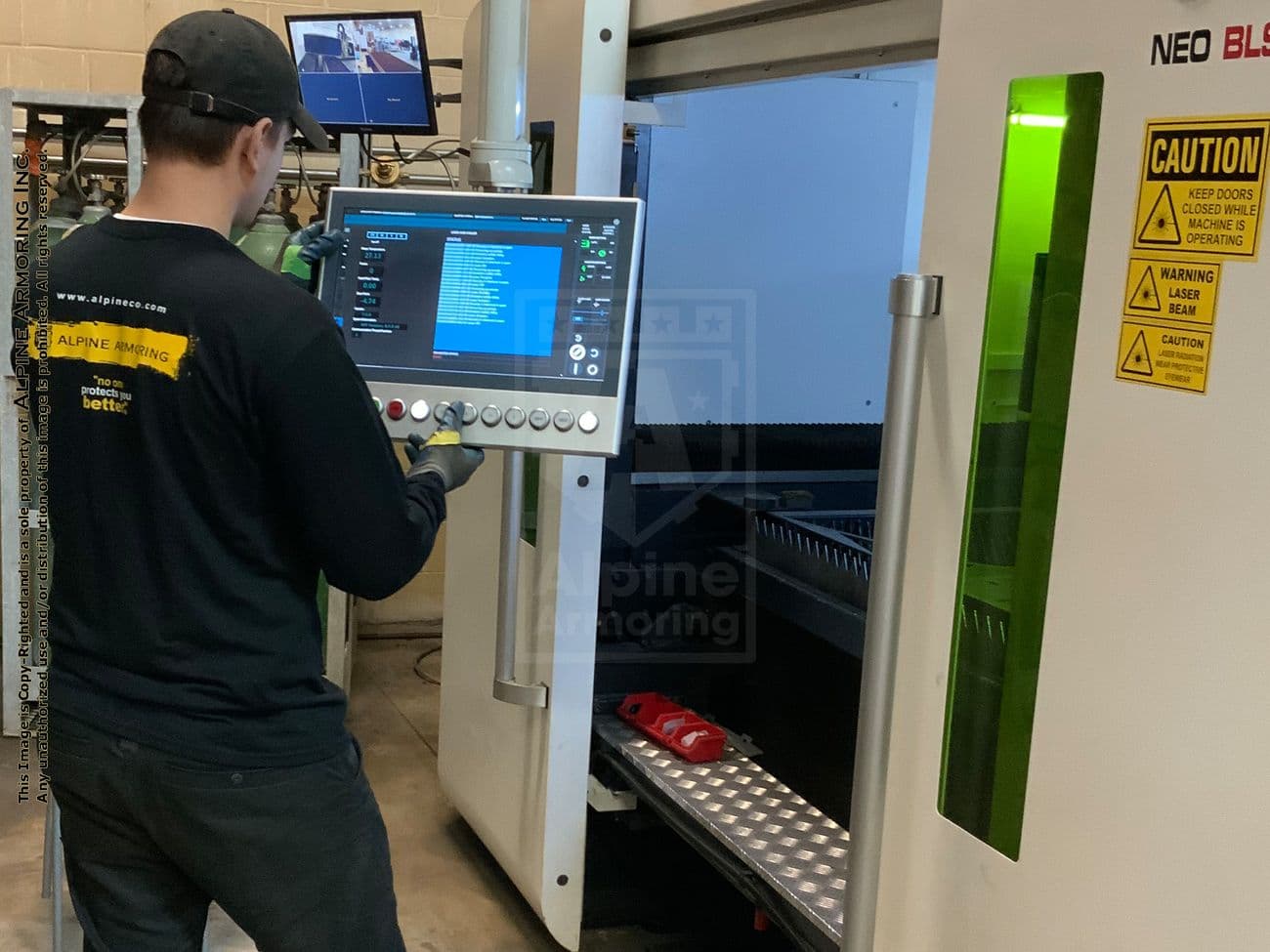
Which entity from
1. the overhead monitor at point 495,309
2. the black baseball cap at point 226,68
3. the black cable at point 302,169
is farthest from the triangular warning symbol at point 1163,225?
the black cable at point 302,169

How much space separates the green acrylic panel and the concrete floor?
4.68 ft

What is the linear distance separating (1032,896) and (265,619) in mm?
850

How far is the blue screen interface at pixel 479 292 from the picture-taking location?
1.72 metres

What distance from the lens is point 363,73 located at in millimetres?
→ 3188

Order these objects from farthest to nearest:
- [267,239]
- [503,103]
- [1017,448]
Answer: [267,239], [503,103], [1017,448]

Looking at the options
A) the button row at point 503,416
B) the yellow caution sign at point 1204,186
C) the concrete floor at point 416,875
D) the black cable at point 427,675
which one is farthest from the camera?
the black cable at point 427,675

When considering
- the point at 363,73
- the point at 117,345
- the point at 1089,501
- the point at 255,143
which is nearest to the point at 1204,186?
the point at 1089,501

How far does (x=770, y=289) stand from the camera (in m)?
2.49

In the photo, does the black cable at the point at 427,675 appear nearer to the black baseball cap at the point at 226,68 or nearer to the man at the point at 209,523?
the man at the point at 209,523

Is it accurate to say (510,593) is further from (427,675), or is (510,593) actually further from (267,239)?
(427,675)

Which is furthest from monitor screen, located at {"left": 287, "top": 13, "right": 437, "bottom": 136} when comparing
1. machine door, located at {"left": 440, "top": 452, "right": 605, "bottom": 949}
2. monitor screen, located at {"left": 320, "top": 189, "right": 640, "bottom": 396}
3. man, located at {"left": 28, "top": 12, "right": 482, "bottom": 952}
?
man, located at {"left": 28, "top": 12, "right": 482, "bottom": 952}

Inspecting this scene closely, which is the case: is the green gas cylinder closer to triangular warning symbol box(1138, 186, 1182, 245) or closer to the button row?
the button row

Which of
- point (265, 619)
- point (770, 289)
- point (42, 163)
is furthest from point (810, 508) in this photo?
point (42, 163)

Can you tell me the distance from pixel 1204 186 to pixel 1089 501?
0.91ft
